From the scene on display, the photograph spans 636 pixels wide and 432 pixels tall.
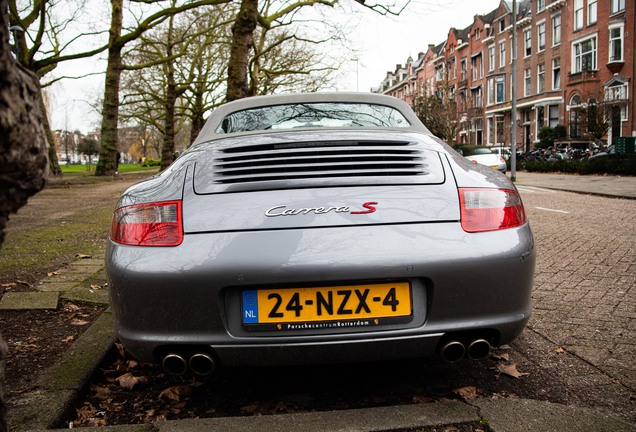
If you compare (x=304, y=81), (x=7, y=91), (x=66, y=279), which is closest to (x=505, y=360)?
(x=7, y=91)

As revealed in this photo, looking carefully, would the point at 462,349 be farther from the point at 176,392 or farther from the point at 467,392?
the point at 176,392

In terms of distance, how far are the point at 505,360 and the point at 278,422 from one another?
4.65 ft

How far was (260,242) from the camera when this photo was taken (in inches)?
72.2

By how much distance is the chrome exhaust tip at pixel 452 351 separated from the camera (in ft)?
6.30

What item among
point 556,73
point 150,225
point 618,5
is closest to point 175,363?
point 150,225

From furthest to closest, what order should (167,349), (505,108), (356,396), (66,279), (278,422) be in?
(505,108) → (66,279) → (356,396) → (167,349) → (278,422)

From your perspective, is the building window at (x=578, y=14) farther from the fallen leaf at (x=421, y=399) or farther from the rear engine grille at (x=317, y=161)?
the fallen leaf at (x=421, y=399)

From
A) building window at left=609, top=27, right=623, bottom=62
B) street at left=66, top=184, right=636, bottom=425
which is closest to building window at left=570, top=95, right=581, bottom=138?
building window at left=609, top=27, right=623, bottom=62

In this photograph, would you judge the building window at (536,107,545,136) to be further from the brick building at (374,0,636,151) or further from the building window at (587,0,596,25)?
the building window at (587,0,596,25)

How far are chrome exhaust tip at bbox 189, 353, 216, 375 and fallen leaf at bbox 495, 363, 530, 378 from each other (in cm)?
146

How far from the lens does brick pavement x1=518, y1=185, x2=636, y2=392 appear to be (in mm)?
2719

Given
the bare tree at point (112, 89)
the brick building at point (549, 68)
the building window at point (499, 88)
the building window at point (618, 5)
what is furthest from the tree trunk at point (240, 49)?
the building window at point (499, 88)

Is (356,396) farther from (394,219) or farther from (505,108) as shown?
(505,108)

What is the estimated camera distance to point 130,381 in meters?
2.42
